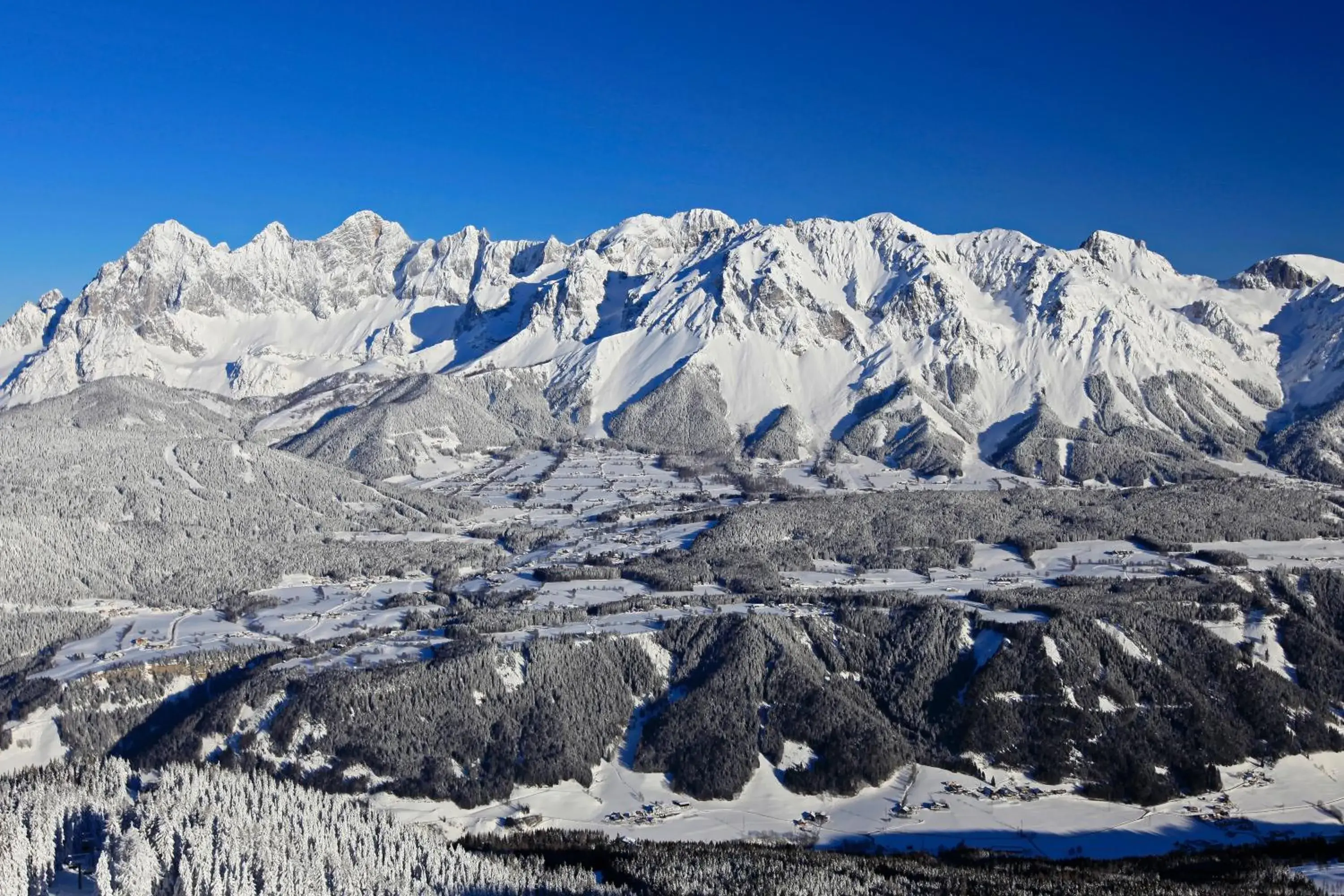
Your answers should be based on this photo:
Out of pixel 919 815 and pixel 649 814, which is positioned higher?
pixel 649 814

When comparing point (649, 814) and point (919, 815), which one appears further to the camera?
point (919, 815)

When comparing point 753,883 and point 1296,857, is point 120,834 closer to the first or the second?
point 753,883

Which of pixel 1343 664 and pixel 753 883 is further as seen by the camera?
pixel 1343 664

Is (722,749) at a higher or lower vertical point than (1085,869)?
higher

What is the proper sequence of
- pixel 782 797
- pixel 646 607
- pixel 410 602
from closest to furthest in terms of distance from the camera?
pixel 782 797 → pixel 646 607 → pixel 410 602

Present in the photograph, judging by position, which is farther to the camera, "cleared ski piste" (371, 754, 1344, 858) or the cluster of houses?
the cluster of houses

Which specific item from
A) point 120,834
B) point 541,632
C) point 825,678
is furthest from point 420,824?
point 825,678

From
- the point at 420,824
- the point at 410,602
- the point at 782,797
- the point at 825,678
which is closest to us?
the point at 420,824

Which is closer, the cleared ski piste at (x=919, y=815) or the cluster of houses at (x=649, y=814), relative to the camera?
the cleared ski piste at (x=919, y=815)
